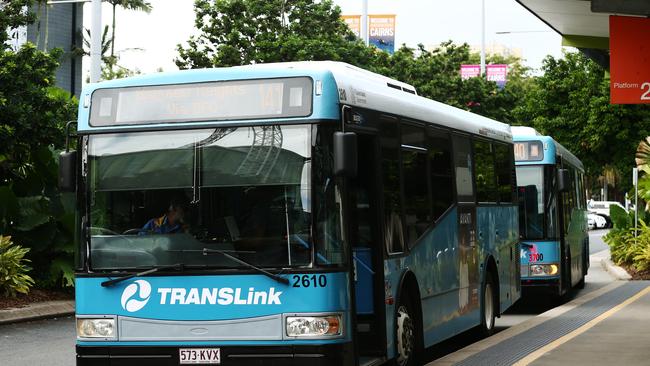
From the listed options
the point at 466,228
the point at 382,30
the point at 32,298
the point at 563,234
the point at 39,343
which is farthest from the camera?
the point at 382,30

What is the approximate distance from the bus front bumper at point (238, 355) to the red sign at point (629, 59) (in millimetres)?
7475

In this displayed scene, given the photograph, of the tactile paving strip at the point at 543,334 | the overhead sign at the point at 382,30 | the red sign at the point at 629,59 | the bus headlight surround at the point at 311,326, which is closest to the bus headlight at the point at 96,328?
the bus headlight surround at the point at 311,326

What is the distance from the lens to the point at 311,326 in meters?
8.67

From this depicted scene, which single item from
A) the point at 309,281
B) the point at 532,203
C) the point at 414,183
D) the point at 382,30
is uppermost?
the point at 382,30

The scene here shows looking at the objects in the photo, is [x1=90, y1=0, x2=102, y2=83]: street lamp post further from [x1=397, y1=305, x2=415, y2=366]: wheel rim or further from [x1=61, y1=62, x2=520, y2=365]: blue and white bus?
[x1=61, y1=62, x2=520, y2=365]: blue and white bus

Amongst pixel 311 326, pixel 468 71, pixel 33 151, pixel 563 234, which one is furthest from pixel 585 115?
pixel 311 326

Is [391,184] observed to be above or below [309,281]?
above

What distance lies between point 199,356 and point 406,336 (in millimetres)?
2609

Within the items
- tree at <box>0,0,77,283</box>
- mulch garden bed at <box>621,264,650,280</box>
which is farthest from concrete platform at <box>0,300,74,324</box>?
mulch garden bed at <box>621,264,650,280</box>

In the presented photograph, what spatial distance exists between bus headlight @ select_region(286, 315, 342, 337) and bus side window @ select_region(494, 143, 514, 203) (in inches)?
301

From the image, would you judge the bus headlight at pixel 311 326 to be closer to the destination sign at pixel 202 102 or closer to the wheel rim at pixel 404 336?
the destination sign at pixel 202 102

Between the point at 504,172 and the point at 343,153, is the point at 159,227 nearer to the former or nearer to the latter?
the point at 343,153

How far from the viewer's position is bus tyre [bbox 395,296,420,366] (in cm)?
1050

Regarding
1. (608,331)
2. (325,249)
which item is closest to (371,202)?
(325,249)
